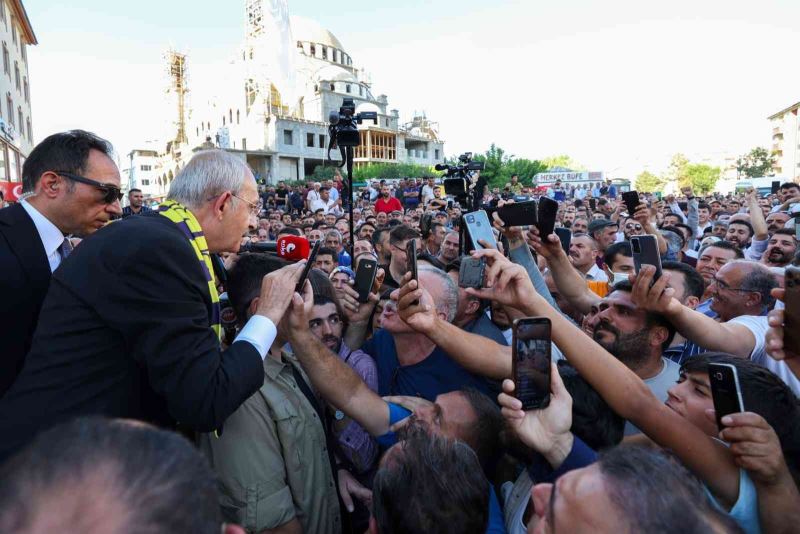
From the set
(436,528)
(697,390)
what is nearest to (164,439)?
(436,528)

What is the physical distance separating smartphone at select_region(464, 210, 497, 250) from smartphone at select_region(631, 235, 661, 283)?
710 mm

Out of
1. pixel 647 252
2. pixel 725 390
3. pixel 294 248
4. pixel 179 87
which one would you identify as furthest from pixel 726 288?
pixel 179 87

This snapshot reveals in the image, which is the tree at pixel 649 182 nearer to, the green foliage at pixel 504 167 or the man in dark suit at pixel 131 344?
the green foliage at pixel 504 167

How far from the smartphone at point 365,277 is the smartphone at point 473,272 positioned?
562 mm

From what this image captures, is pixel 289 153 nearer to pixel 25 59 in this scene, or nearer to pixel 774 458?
pixel 25 59

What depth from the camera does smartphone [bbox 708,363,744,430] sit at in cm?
162

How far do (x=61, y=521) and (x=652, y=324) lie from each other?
272 centimetres

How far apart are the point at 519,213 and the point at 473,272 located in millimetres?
539

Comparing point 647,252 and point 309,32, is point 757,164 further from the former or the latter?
point 647,252

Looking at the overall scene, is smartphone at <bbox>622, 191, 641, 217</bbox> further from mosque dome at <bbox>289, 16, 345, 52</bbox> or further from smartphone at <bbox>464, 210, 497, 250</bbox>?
mosque dome at <bbox>289, 16, 345, 52</bbox>

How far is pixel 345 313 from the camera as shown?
3322 millimetres

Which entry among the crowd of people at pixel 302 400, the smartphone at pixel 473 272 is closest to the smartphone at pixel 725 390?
the crowd of people at pixel 302 400

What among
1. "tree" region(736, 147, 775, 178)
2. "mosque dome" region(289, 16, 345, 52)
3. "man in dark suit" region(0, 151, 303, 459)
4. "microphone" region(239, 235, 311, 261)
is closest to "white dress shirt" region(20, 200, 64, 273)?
"man in dark suit" region(0, 151, 303, 459)

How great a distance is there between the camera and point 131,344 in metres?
1.64
